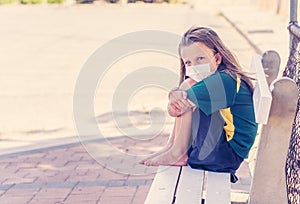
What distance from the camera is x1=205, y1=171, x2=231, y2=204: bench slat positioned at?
271cm

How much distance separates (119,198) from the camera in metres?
4.05

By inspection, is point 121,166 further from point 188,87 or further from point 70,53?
point 70,53

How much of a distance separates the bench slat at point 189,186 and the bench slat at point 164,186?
1.3 inches

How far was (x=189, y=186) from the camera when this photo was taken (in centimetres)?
291

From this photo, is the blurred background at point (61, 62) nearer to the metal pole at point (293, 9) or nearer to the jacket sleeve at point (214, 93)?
the metal pole at point (293, 9)

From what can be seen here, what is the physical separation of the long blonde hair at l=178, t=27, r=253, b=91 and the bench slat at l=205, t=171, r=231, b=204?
54cm

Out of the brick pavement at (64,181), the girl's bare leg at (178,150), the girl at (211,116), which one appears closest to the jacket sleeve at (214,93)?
the girl at (211,116)

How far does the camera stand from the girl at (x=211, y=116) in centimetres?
308

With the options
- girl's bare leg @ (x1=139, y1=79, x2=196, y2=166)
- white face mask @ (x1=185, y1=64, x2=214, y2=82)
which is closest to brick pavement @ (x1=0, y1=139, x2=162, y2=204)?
girl's bare leg @ (x1=139, y1=79, x2=196, y2=166)

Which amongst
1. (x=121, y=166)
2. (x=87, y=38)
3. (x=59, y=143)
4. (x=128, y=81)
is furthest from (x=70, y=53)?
(x=121, y=166)

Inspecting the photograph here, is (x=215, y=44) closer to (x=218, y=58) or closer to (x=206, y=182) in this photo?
(x=218, y=58)

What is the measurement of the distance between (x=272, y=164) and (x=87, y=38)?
13.2m

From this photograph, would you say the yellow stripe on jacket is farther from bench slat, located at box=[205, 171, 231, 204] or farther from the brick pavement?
the brick pavement

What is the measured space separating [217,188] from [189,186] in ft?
0.47
